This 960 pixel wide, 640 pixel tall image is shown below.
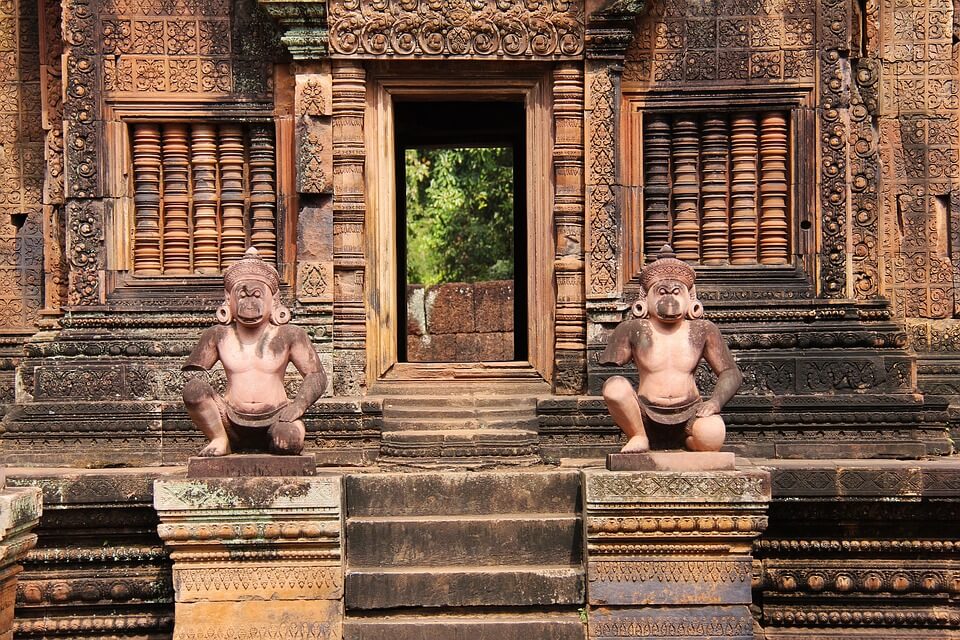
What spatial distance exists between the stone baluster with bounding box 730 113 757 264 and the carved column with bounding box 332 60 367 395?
2.57 m

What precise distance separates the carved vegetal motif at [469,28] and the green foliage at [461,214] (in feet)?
46.6

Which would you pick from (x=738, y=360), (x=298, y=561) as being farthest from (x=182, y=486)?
(x=738, y=360)

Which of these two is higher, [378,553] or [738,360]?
[738,360]

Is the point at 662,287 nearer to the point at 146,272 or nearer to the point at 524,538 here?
the point at 524,538

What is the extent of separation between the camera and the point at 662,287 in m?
7.08

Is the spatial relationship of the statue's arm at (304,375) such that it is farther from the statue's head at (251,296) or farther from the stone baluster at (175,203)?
the stone baluster at (175,203)

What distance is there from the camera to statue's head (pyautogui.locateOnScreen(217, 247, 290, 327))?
7020 millimetres

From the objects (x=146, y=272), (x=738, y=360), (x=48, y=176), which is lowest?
(x=738, y=360)

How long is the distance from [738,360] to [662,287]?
1.67 meters

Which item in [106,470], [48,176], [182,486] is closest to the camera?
[182,486]

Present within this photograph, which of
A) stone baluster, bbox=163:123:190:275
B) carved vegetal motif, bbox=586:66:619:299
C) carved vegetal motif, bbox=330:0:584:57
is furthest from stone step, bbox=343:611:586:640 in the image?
carved vegetal motif, bbox=330:0:584:57

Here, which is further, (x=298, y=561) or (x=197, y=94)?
(x=197, y=94)

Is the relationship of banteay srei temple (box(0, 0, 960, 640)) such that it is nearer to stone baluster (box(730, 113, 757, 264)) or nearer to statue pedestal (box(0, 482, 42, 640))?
stone baluster (box(730, 113, 757, 264))

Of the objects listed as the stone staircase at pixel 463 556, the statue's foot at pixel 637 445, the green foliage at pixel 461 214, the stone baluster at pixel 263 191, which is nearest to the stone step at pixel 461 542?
the stone staircase at pixel 463 556
